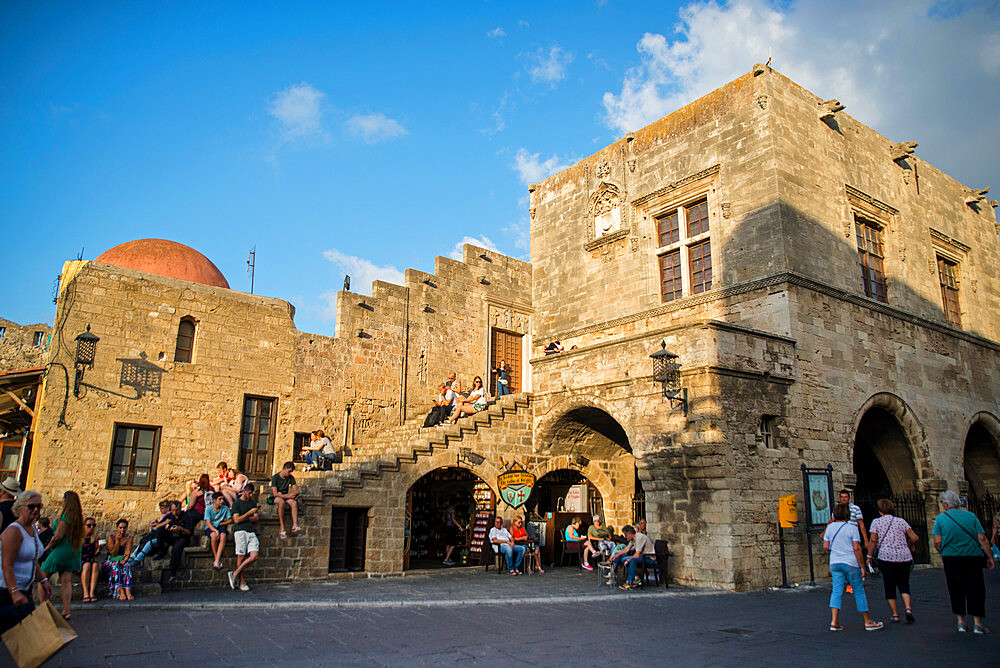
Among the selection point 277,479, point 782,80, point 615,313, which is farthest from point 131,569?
point 782,80

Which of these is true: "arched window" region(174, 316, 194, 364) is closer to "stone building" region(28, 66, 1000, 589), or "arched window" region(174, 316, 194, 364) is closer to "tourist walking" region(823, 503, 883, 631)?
"stone building" region(28, 66, 1000, 589)

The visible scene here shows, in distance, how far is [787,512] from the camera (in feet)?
40.1

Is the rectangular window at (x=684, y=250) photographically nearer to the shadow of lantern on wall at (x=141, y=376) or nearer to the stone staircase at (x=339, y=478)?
the stone staircase at (x=339, y=478)

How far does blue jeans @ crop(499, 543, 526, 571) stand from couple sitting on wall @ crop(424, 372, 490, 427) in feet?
9.86

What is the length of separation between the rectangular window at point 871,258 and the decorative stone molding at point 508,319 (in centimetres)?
889

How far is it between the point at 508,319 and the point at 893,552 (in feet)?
43.5

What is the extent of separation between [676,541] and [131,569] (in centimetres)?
865

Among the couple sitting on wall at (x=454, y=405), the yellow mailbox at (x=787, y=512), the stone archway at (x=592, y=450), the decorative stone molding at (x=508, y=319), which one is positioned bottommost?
the yellow mailbox at (x=787, y=512)

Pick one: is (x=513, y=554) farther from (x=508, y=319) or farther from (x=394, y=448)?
(x=508, y=319)

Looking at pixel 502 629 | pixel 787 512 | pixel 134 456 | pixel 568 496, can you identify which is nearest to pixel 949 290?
pixel 787 512

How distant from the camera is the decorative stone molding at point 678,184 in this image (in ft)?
53.3

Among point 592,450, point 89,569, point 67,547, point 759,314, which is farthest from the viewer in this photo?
point 592,450

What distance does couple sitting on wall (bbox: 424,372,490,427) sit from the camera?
1577 cm

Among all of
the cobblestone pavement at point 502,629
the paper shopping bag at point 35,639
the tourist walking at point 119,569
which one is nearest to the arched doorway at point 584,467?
the cobblestone pavement at point 502,629
